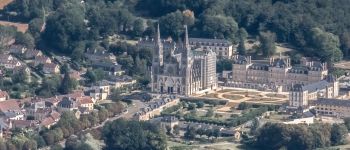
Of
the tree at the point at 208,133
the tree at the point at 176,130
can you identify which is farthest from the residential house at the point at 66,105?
the tree at the point at 208,133

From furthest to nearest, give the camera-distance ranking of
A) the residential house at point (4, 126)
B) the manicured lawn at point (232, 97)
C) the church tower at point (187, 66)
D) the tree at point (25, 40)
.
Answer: the tree at point (25, 40) → the church tower at point (187, 66) → the manicured lawn at point (232, 97) → the residential house at point (4, 126)

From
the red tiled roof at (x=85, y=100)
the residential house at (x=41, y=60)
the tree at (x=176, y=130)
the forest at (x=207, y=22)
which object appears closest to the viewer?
the tree at (x=176, y=130)

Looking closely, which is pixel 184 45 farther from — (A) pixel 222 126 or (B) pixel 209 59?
(A) pixel 222 126

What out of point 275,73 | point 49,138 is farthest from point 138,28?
point 49,138

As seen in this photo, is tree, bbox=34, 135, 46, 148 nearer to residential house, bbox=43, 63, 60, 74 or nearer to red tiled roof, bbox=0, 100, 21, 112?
red tiled roof, bbox=0, 100, 21, 112

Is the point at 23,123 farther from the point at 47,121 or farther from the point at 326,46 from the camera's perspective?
the point at 326,46

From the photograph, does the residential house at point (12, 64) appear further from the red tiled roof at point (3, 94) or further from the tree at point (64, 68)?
the red tiled roof at point (3, 94)

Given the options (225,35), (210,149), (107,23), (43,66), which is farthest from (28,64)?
(210,149)
